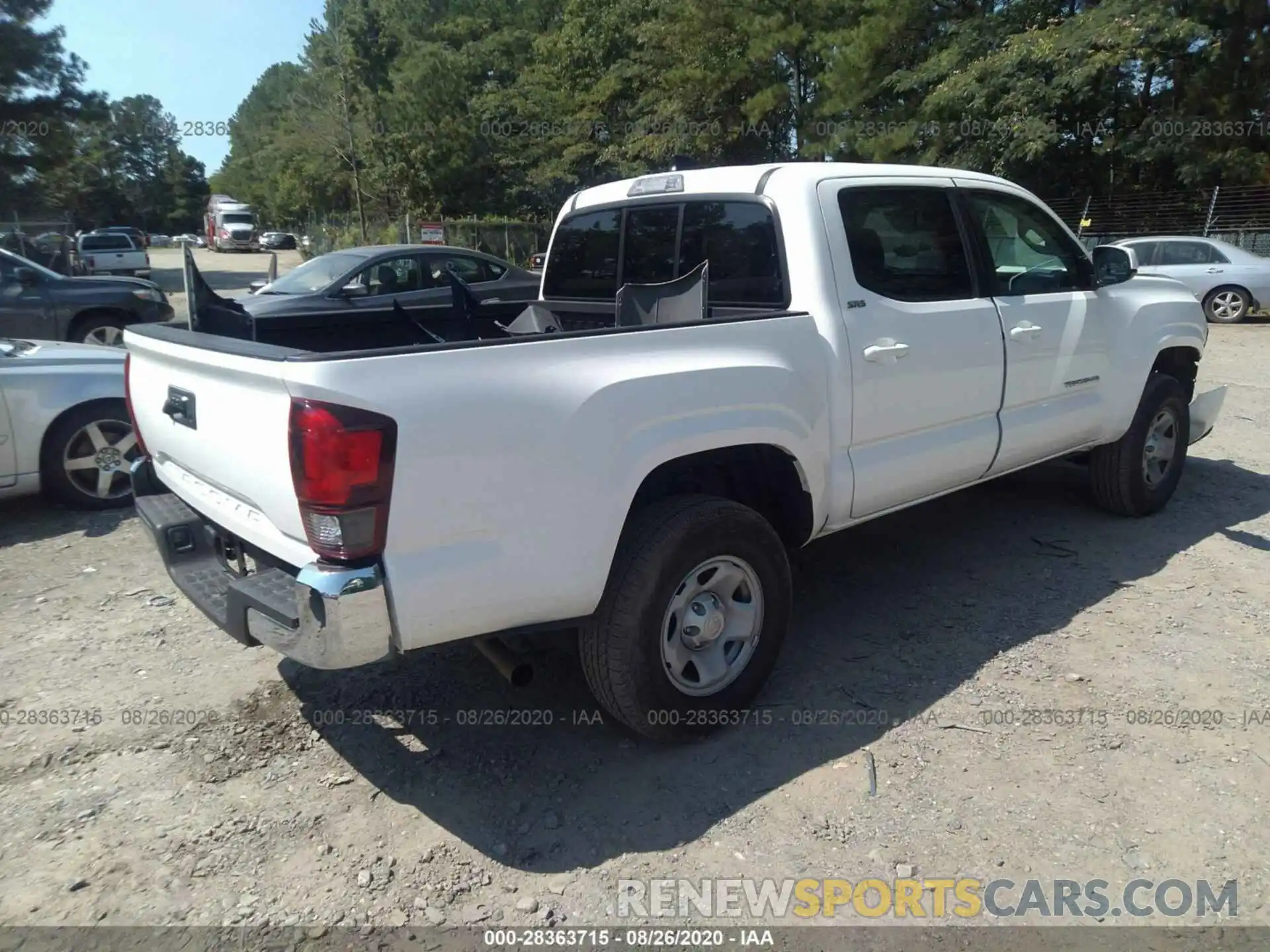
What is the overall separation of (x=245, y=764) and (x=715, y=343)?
222cm

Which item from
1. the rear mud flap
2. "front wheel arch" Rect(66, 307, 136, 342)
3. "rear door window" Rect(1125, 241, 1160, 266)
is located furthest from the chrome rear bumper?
"rear door window" Rect(1125, 241, 1160, 266)

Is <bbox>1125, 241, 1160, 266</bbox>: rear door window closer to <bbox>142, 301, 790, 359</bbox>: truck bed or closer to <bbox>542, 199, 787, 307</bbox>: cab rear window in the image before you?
<bbox>542, 199, 787, 307</bbox>: cab rear window

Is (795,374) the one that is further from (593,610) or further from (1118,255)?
(1118,255)

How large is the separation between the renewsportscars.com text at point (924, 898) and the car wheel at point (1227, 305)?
609 inches

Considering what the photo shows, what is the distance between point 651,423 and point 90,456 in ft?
14.9

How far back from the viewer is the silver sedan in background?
5332 millimetres

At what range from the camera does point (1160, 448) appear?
5379mm

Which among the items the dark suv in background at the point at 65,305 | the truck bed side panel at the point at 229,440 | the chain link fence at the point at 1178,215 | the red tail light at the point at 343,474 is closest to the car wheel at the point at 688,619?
the red tail light at the point at 343,474

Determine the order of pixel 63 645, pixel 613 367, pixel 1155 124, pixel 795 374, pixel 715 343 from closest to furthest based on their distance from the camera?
pixel 613 367, pixel 715 343, pixel 795 374, pixel 63 645, pixel 1155 124

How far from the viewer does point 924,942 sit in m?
2.38

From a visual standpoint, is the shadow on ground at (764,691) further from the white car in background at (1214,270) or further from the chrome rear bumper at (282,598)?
the white car in background at (1214,270)

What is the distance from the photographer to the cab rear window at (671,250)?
3588mm

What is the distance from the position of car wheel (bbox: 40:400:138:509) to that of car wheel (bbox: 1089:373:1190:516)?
589 centimetres

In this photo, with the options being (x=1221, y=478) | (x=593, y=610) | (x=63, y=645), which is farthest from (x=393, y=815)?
(x=1221, y=478)
